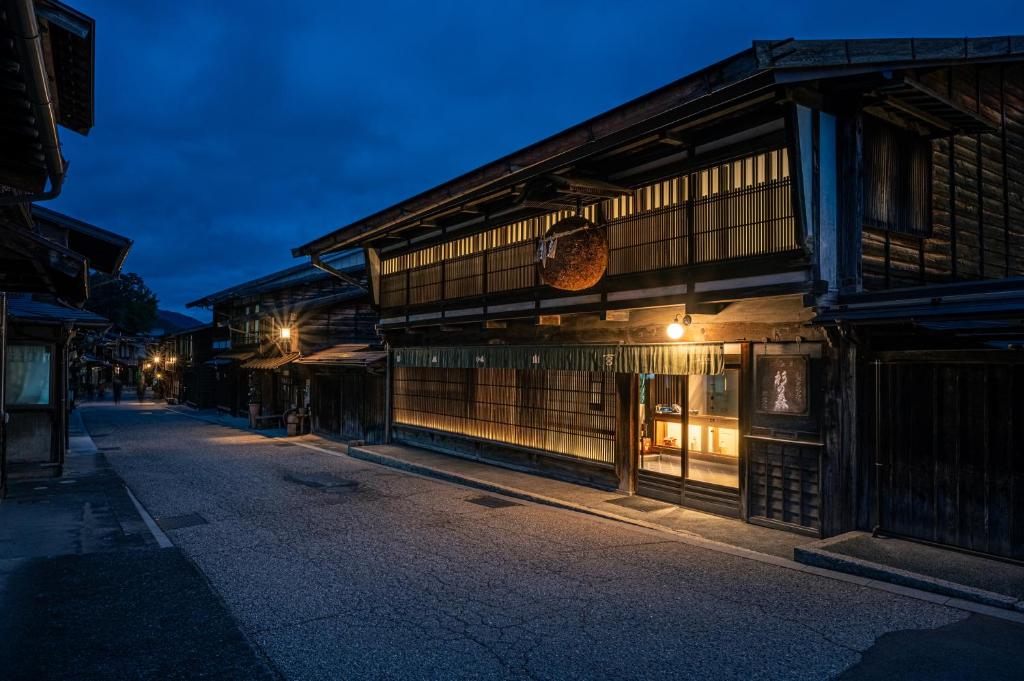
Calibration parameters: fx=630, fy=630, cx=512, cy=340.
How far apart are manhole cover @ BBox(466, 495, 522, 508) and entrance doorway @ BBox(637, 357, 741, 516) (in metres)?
2.72

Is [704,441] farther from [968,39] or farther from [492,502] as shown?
[968,39]

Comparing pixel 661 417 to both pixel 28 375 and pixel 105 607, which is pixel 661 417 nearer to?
pixel 105 607

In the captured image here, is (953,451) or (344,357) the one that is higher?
(344,357)

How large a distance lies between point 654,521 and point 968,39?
902 cm

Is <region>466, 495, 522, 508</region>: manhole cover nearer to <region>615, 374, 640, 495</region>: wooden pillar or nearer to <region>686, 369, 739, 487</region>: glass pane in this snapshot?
<region>615, 374, 640, 495</region>: wooden pillar

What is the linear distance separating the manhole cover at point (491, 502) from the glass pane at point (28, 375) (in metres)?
10.8

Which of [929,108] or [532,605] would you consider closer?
[532,605]

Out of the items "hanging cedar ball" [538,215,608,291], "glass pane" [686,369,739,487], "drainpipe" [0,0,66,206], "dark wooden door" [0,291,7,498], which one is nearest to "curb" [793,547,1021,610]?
"hanging cedar ball" [538,215,608,291]

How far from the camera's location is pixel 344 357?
24.3m

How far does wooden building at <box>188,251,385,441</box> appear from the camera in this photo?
77.7 feet

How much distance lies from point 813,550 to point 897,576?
41.1 inches

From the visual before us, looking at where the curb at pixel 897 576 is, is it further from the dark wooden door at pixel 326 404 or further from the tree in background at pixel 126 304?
the tree in background at pixel 126 304

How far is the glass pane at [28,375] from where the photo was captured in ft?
48.8

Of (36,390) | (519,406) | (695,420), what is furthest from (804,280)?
(36,390)
